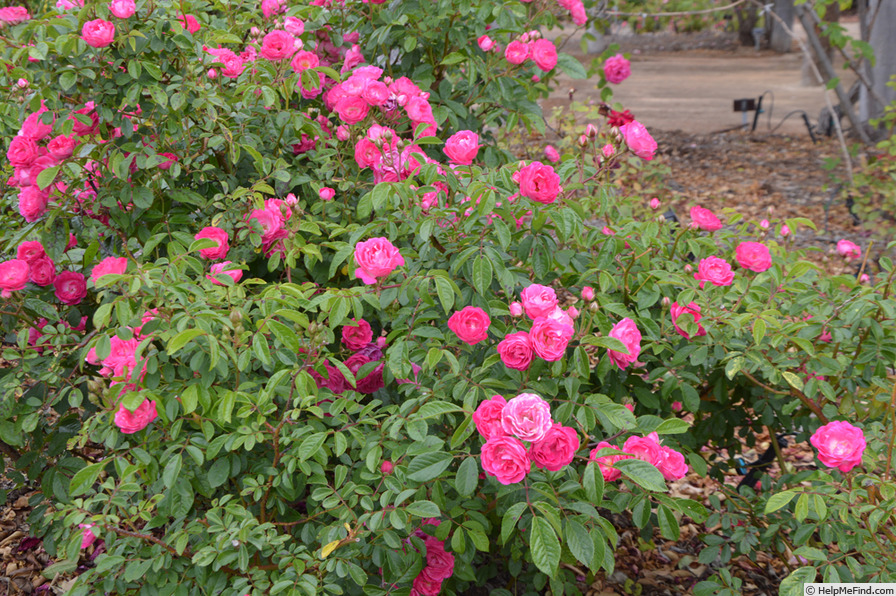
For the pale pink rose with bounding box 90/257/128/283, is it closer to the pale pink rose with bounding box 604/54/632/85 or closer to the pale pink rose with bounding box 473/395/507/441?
the pale pink rose with bounding box 473/395/507/441

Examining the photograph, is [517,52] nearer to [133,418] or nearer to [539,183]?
[539,183]

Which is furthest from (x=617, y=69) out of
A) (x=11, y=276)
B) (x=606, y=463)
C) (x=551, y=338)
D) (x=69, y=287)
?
(x=11, y=276)

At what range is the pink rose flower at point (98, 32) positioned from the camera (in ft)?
5.37

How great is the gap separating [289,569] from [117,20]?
4.66 ft

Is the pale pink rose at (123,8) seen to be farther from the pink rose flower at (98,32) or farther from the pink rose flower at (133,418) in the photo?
the pink rose flower at (133,418)

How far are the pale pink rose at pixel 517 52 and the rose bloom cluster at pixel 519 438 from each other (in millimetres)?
1240

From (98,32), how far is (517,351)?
128cm

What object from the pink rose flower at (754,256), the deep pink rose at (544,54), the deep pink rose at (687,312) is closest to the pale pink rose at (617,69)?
the deep pink rose at (544,54)

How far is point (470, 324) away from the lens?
4.95ft

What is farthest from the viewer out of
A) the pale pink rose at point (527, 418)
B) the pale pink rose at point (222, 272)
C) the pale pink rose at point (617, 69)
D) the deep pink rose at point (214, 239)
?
the pale pink rose at point (617, 69)

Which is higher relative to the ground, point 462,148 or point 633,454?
point 462,148

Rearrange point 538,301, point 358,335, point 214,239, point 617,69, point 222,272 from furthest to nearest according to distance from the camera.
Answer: point 617,69 < point 358,335 < point 214,239 < point 222,272 < point 538,301

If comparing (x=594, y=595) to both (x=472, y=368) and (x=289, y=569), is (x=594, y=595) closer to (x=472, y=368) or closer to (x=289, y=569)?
(x=472, y=368)

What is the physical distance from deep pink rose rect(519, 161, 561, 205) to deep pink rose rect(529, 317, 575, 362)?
34 centimetres
